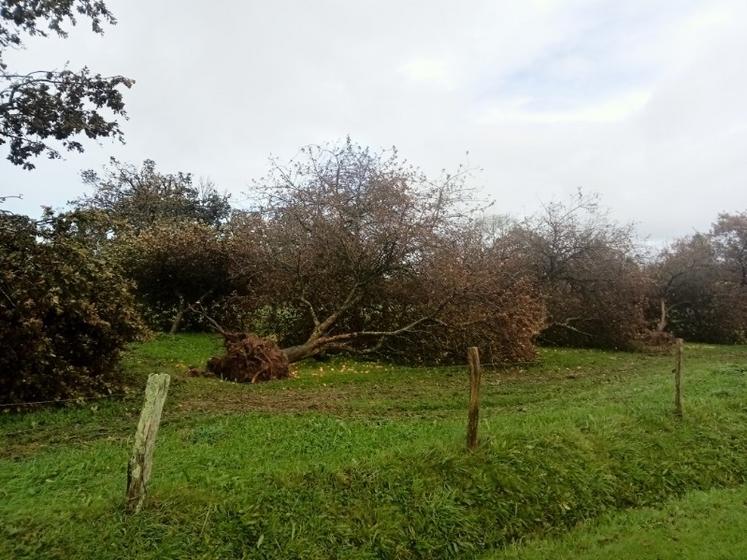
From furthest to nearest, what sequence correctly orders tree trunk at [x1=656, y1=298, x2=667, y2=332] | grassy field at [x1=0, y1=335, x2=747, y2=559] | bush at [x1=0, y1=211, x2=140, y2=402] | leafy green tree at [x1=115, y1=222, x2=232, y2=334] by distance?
tree trunk at [x1=656, y1=298, x2=667, y2=332]
leafy green tree at [x1=115, y1=222, x2=232, y2=334]
bush at [x1=0, y1=211, x2=140, y2=402]
grassy field at [x1=0, y1=335, x2=747, y2=559]

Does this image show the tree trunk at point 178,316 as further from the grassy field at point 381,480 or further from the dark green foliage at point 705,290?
the dark green foliage at point 705,290

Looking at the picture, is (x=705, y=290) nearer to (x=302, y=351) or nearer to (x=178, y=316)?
(x=302, y=351)

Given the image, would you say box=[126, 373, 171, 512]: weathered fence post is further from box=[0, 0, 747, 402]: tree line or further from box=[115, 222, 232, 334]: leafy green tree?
box=[115, 222, 232, 334]: leafy green tree

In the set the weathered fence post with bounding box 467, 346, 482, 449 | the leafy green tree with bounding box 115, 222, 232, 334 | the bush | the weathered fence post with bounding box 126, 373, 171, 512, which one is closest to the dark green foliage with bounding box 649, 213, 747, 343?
the leafy green tree with bounding box 115, 222, 232, 334

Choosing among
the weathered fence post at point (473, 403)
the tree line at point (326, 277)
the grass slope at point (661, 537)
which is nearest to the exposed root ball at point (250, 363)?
the tree line at point (326, 277)

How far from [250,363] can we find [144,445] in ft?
23.8

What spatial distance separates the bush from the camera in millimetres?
7926

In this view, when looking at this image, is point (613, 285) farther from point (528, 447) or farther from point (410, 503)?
point (410, 503)

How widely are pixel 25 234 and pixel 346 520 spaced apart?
22.9 feet

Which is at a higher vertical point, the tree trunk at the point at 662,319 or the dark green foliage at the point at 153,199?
the dark green foliage at the point at 153,199

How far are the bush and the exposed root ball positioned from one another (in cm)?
236

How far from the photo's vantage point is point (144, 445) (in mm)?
4234

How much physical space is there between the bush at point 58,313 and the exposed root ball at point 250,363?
236cm

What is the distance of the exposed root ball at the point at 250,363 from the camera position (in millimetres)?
11320
